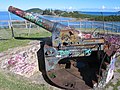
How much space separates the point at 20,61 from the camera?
9.07m

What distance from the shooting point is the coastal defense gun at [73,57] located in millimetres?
8477

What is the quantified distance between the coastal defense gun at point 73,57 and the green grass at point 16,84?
109 inches

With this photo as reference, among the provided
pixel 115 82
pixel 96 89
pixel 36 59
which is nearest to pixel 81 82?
pixel 96 89

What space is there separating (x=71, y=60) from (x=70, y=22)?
8523mm

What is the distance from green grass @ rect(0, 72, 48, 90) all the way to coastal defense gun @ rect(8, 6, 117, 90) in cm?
276

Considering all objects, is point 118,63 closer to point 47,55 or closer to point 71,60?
point 71,60

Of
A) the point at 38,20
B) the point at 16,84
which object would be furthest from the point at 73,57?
the point at 16,84

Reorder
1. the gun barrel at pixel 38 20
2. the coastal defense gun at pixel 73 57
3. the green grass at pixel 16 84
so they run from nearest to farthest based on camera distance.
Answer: the green grass at pixel 16 84 → the coastal defense gun at pixel 73 57 → the gun barrel at pixel 38 20

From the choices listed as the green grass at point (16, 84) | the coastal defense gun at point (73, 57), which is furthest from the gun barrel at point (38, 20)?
the green grass at point (16, 84)

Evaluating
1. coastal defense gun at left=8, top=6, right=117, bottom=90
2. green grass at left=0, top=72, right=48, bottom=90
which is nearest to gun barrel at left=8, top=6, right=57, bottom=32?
coastal defense gun at left=8, top=6, right=117, bottom=90

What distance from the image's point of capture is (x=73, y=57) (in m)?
9.88

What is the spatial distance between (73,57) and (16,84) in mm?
4759

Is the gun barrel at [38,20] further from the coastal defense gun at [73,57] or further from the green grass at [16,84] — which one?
the green grass at [16,84]

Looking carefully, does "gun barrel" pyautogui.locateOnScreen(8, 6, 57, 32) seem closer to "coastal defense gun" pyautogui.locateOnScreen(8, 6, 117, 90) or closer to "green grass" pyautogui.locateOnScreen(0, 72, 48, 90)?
"coastal defense gun" pyautogui.locateOnScreen(8, 6, 117, 90)
